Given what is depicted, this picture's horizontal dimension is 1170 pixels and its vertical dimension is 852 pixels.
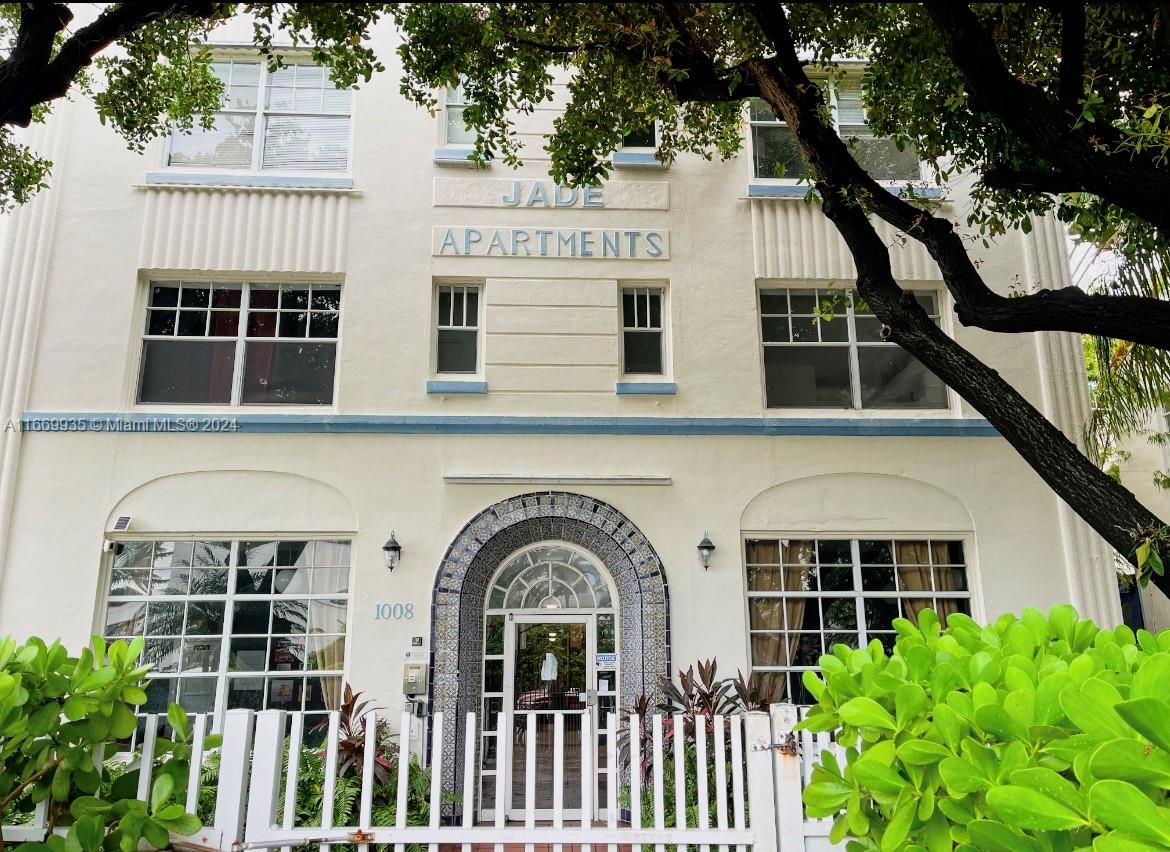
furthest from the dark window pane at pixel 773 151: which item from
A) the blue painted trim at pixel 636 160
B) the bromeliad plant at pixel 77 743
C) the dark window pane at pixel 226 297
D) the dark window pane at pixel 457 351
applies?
the bromeliad plant at pixel 77 743

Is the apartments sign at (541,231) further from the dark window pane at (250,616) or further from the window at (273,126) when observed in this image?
the dark window pane at (250,616)

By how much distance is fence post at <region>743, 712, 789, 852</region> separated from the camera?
4059 millimetres

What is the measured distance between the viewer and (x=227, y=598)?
9.24 m

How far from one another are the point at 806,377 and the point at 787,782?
692 centimetres

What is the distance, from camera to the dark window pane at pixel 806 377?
10227 millimetres

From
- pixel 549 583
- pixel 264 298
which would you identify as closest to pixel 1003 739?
pixel 549 583

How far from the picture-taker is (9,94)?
532 cm

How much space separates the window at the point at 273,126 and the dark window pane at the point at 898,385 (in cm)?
730

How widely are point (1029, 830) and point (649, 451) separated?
7.90 m

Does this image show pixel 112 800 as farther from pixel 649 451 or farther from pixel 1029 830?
pixel 649 451

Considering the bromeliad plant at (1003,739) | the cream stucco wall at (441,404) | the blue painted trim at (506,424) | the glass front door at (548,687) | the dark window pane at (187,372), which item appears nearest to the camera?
the bromeliad plant at (1003,739)

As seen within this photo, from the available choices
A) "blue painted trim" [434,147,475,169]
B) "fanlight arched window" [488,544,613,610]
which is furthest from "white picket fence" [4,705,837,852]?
"blue painted trim" [434,147,475,169]

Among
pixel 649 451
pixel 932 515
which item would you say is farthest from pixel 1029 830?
pixel 932 515

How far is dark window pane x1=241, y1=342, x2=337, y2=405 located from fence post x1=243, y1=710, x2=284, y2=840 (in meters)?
6.31
